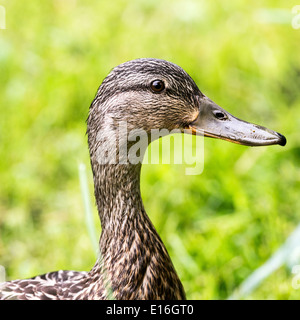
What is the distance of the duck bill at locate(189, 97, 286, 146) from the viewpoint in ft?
8.22

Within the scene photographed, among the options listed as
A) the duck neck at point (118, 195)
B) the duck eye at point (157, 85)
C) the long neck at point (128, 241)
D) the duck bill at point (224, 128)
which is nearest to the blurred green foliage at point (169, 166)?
the long neck at point (128, 241)

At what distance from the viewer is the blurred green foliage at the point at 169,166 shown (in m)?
3.54

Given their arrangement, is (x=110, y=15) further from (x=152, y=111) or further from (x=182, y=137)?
(x=152, y=111)

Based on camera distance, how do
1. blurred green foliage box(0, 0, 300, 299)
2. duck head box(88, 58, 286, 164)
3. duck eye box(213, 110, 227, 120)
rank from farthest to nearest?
blurred green foliage box(0, 0, 300, 299) → duck eye box(213, 110, 227, 120) → duck head box(88, 58, 286, 164)

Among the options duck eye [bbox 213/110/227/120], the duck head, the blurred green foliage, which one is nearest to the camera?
the duck head

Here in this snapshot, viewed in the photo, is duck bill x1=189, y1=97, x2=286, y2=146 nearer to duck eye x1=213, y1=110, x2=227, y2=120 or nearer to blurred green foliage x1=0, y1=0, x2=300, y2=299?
duck eye x1=213, y1=110, x2=227, y2=120

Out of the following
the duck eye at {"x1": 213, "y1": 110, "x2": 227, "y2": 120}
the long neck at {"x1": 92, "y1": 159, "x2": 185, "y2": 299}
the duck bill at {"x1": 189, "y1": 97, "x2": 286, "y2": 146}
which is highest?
the duck eye at {"x1": 213, "y1": 110, "x2": 227, "y2": 120}

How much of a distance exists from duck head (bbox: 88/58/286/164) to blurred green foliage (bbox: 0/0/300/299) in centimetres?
93

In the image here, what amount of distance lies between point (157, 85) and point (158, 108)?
0.09m

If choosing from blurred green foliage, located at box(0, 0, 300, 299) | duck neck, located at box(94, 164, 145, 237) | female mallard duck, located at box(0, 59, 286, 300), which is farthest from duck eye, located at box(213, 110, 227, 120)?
blurred green foliage, located at box(0, 0, 300, 299)

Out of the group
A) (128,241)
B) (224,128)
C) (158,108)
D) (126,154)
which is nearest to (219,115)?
(224,128)

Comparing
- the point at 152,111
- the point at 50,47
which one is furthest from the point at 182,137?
the point at 152,111

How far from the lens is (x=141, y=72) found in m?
2.47

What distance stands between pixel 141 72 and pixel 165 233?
1.45 metres
